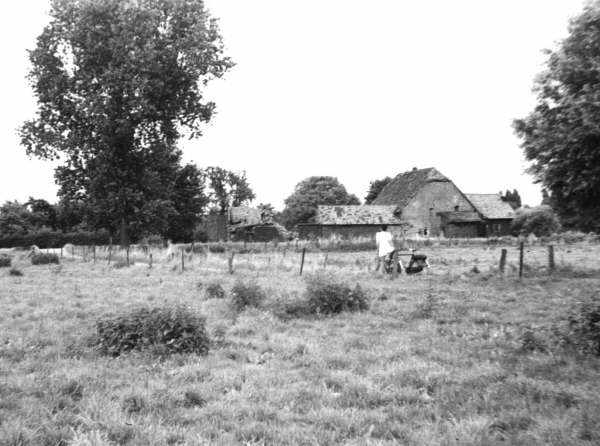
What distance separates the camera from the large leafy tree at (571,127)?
33.1 feet

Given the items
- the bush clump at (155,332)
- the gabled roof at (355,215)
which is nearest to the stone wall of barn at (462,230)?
the gabled roof at (355,215)

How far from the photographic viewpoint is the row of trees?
1405 inches

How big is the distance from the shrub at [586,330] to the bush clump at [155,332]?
5.34 meters

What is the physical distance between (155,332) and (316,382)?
3.02 meters

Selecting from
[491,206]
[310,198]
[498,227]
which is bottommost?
[498,227]

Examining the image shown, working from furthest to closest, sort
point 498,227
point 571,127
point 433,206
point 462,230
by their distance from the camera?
point 498,227
point 433,206
point 462,230
point 571,127

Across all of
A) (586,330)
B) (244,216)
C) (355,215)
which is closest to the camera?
(586,330)

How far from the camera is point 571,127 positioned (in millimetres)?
11023

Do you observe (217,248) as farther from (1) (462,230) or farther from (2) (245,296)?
(1) (462,230)

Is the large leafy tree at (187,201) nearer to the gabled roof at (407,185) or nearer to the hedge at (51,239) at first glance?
the hedge at (51,239)

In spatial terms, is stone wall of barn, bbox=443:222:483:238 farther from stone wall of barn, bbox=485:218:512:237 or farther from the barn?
the barn

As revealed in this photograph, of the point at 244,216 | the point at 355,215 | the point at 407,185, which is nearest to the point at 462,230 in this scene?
the point at 407,185

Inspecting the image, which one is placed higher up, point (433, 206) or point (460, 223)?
point (433, 206)

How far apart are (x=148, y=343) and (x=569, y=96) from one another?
9416 mm
